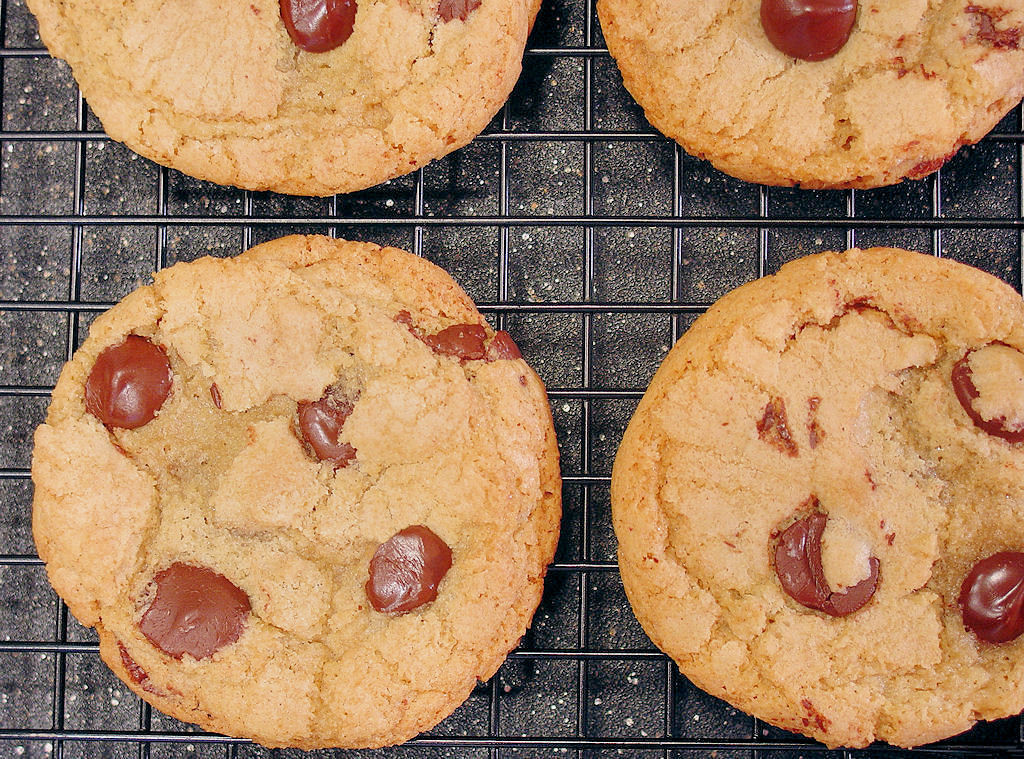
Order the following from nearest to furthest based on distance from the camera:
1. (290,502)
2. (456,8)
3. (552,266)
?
(290,502) < (456,8) < (552,266)

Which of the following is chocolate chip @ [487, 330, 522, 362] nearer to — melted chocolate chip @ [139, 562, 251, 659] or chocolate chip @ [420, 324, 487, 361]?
chocolate chip @ [420, 324, 487, 361]

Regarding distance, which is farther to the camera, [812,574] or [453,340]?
[453,340]

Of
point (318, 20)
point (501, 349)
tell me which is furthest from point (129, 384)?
point (318, 20)

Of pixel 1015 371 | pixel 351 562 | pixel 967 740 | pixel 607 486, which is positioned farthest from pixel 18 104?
pixel 967 740

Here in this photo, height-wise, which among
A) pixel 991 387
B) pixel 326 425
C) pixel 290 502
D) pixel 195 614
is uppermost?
pixel 991 387

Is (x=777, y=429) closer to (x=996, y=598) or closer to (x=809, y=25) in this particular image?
(x=996, y=598)
